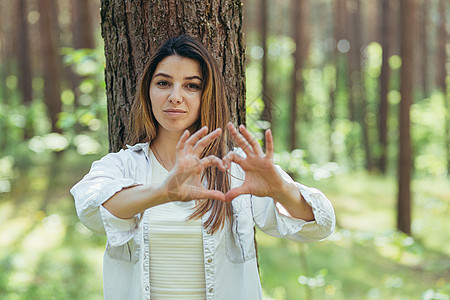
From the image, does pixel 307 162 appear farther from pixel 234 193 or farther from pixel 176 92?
pixel 234 193

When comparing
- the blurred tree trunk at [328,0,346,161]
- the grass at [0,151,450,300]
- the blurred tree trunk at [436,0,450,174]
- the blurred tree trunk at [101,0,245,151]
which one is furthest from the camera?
the blurred tree trunk at [328,0,346,161]

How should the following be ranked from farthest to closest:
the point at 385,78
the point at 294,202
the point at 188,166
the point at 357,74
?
the point at 357,74 → the point at 385,78 → the point at 294,202 → the point at 188,166

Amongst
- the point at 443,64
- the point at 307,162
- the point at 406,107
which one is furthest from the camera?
the point at 443,64

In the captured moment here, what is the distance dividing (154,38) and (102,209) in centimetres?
105

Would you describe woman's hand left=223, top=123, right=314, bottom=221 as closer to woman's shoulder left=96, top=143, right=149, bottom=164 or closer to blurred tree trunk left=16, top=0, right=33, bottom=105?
woman's shoulder left=96, top=143, right=149, bottom=164

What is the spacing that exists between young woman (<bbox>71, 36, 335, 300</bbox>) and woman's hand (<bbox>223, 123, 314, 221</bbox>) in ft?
0.03

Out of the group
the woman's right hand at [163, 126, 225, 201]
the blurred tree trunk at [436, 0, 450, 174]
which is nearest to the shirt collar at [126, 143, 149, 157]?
the woman's right hand at [163, 126, 225, 201]

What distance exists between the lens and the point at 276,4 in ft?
101

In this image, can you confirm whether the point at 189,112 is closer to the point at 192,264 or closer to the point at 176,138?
the point at 176,138

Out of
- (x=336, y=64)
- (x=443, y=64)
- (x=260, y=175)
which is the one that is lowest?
(x=260, y=175)

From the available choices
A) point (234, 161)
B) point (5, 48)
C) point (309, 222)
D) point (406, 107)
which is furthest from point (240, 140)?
point (5, 48)

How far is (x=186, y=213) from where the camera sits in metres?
2.12

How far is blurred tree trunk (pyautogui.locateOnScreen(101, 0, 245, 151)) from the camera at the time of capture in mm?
2410

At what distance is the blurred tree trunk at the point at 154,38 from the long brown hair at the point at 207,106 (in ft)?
0.60
